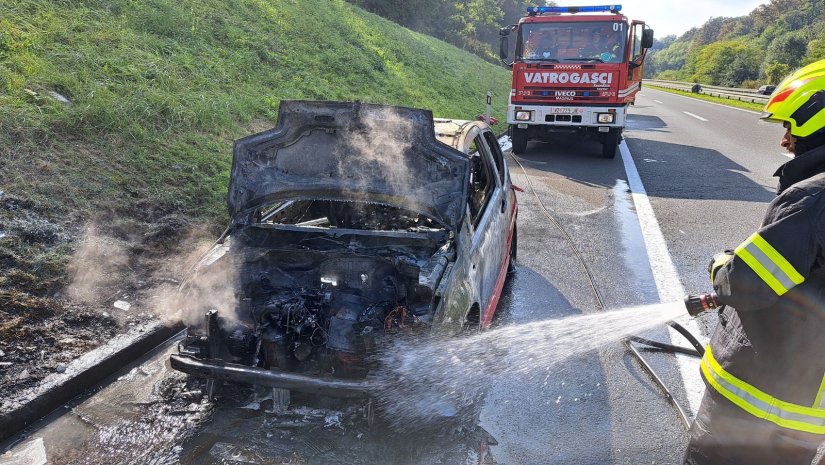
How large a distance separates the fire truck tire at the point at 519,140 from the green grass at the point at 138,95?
3.73 meters

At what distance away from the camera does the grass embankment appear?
5.34 m

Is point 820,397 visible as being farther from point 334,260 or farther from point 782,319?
point 334,260

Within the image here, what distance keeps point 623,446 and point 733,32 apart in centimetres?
12350

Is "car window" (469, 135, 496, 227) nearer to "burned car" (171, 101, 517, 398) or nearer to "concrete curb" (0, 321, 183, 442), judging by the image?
"burned car" (171, 101, 517, 398)

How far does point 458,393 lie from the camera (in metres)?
3.30

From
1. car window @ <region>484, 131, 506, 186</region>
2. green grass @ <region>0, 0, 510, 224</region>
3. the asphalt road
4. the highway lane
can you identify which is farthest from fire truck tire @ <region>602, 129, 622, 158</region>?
car window @ <region>484, 131, 506, 186</region>

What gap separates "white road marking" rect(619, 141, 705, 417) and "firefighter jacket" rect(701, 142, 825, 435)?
1476mm

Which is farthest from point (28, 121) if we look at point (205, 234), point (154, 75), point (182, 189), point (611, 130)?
point (611, 130)

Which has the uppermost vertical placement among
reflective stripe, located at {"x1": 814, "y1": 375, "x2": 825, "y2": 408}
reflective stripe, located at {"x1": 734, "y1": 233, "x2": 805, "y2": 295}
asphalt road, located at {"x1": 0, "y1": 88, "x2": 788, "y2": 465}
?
reflective stripe, located at {"x1": 734, "y1": 233, "x2": 805, "y2": 295}

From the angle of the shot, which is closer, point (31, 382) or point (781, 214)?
point (781, 214)

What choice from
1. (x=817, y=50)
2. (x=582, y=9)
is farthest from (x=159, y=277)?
(x=817, y=50)

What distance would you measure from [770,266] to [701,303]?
0.43 meters

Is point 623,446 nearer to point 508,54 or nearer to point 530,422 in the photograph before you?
point 530,422

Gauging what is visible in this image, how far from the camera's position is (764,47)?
7338 centimetres
